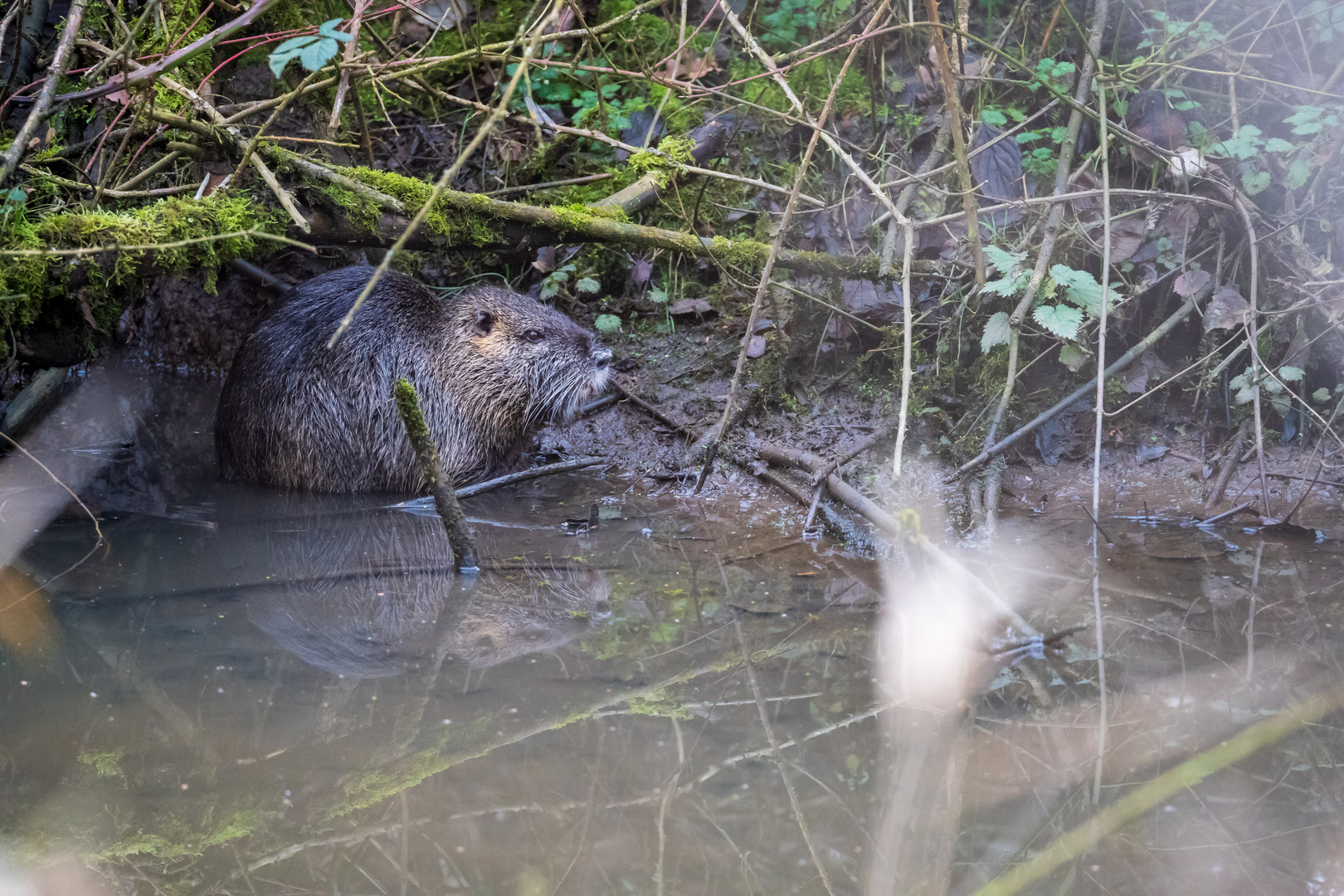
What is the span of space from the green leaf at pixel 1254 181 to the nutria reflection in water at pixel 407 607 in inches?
124

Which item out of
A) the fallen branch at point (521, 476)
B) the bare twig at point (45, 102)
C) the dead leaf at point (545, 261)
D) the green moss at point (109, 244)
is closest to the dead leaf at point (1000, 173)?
the fallen branch at point (521, 476)

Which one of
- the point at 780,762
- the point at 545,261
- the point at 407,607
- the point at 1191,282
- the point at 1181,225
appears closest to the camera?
the point at 780,762

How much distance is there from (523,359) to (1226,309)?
3216mm

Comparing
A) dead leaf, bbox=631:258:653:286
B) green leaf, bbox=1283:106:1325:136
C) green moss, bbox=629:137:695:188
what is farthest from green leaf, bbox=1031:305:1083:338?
dead leaf, bbox=631:258:653:286

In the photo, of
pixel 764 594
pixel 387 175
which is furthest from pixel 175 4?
pixel 764 594

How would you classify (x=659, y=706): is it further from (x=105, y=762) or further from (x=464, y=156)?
(x=464, y=156)

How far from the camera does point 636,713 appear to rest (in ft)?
7.84

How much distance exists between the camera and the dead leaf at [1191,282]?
4.09m

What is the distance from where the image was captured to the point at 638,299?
5.37 meters

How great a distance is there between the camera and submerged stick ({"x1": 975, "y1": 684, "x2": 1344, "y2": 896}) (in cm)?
183

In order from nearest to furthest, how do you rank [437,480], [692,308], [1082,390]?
1. [437,480]
2. [1082,390]
3. [692,308]

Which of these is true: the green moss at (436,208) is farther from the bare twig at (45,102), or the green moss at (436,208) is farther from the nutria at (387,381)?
the bare twig at (45,102)

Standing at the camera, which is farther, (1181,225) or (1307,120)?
(1181,225)

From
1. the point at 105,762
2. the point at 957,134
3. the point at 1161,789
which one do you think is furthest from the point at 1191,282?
the point at 105,762
